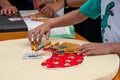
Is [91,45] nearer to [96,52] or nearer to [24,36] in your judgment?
[96,52]

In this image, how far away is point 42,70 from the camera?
772mm

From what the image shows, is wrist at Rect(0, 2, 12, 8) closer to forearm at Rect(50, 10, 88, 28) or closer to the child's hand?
the child's hand

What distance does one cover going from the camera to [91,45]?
0.90 m

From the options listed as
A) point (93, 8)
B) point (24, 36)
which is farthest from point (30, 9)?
point (93, 8)

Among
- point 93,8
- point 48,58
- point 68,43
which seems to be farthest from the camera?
point 93,8

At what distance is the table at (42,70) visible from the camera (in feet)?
2.39

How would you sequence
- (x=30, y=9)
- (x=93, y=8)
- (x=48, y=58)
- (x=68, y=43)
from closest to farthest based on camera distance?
(x=48, y=58) < (x=68, y=43) < (x=93, y=8) < (x=30, y=9)

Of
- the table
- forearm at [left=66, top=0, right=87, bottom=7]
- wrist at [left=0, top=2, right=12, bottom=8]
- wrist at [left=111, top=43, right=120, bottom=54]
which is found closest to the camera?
the table

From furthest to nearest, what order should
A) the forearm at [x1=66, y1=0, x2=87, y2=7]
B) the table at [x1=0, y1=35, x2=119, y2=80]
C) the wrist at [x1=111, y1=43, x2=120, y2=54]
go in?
the forearm at [x1=66, y1=0, x2=87, y2=7], the wrist at [x1=111, y1=43, x2=120, y2=54], the table at [x1=0, y1=35, x2=119, y2=80]

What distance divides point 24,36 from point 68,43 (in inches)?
11.8

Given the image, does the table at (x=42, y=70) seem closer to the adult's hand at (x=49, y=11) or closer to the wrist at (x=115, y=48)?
the wrist at (x=115, y=48)

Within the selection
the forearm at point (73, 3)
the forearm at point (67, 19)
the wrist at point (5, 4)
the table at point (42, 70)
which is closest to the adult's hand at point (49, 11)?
the forearm at point (73, 3)

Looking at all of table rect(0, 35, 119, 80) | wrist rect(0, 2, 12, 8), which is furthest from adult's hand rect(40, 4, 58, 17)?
table rect(0, 35, 119, 80)

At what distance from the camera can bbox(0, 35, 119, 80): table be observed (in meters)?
0.73
